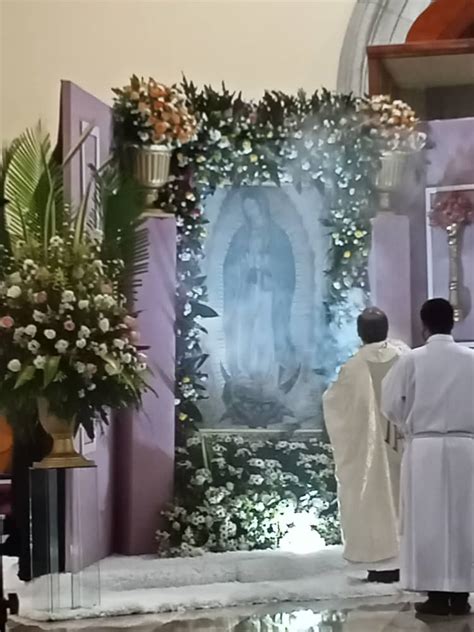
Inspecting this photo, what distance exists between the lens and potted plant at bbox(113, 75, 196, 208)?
8.82 meters

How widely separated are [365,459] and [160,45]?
13.0 ft

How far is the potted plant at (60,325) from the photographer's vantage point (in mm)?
6758

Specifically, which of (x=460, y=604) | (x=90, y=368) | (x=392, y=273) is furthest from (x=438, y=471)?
(x=392, y=273)

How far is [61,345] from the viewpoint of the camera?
22.0 feet

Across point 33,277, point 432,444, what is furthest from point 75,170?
point 432,444

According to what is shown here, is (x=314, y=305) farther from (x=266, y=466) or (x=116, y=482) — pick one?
(x=116, y=482)

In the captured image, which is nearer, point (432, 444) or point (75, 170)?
point (432, 444)

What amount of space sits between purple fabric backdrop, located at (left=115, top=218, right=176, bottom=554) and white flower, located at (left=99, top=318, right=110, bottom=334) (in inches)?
82.5

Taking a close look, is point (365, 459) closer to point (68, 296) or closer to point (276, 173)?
point (276, 173)

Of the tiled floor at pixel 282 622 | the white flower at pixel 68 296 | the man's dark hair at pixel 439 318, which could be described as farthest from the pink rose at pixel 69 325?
the man's dark hair at pixel 439 318

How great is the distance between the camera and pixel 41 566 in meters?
6.96

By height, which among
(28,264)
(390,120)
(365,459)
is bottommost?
(365,459)

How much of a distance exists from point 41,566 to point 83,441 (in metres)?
1.43

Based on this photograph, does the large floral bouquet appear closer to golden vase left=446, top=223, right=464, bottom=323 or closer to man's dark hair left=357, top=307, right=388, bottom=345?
man's dark hair left=357, top=307, right=388, bottom=345
